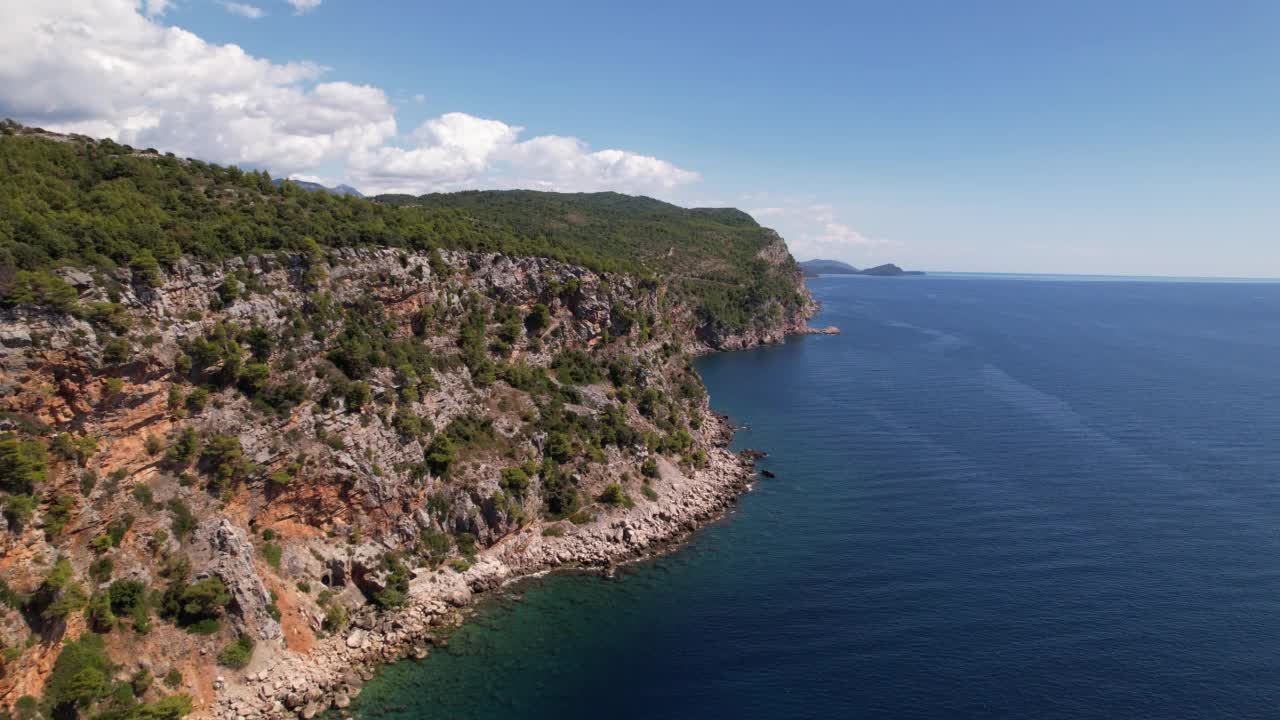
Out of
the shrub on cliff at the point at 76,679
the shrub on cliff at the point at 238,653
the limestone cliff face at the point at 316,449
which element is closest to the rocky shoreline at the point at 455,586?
the limestone cliff face at the point at 316,449

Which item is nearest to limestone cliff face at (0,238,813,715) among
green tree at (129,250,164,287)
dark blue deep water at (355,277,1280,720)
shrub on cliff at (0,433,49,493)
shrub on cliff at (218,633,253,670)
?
shrub on cliff at (218,633,253,670)

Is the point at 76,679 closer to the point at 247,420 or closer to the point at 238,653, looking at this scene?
the point at 238,653

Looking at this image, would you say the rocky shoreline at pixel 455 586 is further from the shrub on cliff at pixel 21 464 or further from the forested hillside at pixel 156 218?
the forested hillside at pixel 156 218

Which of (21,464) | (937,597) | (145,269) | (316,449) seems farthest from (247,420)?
(937,597)

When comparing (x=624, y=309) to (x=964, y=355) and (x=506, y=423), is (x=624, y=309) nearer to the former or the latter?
(x=506, y=423)

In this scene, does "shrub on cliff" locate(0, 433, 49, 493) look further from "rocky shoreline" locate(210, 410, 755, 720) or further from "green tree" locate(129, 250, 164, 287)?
"rocky shoreline" locate(210, 410, 755, 720)

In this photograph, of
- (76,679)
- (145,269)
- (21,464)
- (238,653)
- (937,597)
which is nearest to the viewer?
(76,679)
